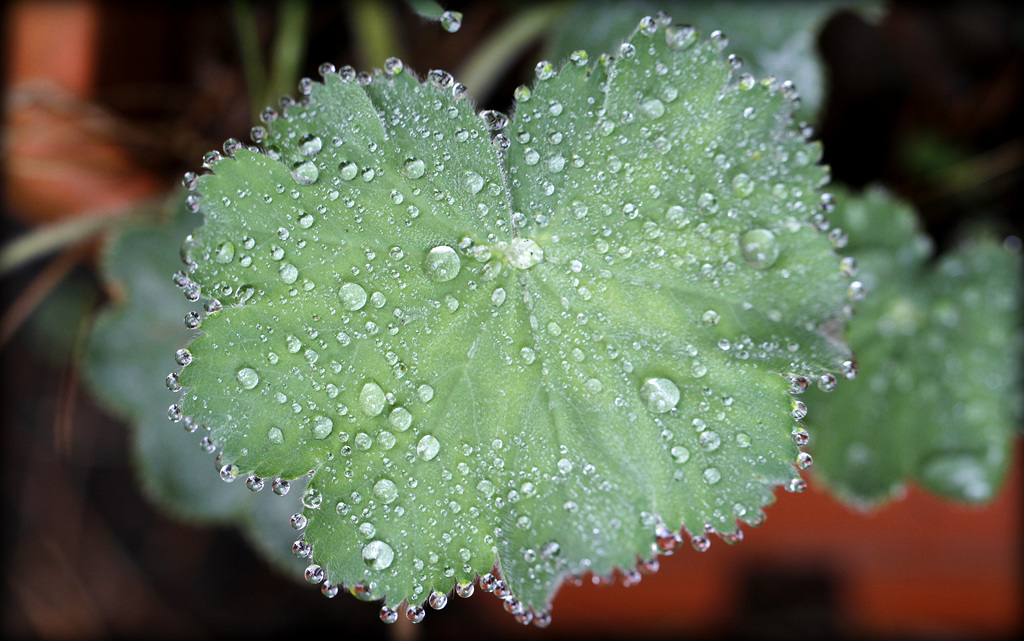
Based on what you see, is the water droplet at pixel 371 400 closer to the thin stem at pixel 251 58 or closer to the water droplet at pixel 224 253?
the water droplet at pixel 224 253

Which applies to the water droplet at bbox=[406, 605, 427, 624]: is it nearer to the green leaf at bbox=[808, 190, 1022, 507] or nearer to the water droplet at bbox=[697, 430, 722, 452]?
the water droplet at bbox=[697, 430, 722, 452]

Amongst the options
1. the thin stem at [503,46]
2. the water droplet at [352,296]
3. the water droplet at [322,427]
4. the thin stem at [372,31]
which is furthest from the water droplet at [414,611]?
the thin stem at [372,31]

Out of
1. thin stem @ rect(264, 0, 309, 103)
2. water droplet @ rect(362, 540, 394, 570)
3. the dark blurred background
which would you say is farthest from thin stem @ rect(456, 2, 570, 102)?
water droplet @ rect(362, 540, 394, 570)

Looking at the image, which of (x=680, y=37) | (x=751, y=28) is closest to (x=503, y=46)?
(x=751, y=28)

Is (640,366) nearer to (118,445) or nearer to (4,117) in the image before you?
(4,117)

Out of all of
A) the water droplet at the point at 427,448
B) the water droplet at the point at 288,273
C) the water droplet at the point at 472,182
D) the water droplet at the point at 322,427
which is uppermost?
the water droplet at the point at 472,182

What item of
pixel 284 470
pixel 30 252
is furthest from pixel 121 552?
pixel 284 470

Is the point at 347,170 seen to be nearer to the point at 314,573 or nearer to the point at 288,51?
the point at 314,573
